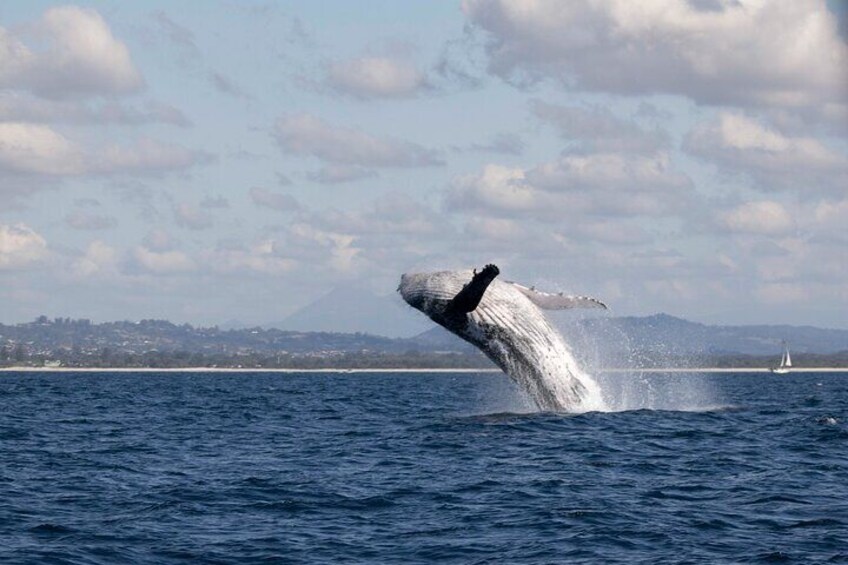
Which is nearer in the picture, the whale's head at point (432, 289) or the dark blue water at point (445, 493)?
the dark blue water at point (445, 493)

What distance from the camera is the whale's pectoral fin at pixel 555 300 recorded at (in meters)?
22.1

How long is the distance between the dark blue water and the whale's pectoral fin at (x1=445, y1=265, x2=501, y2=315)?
238 centimetres

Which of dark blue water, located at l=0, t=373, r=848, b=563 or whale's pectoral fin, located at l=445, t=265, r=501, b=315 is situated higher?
whale's pectoral fin, located at l=445, t=265, r=501, b=315

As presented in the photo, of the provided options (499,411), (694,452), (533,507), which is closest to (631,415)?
(499,411)

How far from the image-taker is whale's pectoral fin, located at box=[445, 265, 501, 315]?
762 inches

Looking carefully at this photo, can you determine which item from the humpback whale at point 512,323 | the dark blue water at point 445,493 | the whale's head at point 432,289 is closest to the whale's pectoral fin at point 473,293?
the humpback whale at point 512,323

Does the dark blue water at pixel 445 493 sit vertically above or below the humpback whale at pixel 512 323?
below

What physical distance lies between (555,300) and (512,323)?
86cm

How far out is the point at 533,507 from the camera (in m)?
16.5

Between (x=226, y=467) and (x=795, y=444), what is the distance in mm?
10510

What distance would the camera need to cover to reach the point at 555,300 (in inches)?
892

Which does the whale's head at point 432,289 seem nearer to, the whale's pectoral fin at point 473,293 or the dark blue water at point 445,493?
the whale's pectoral fin at point 473,293

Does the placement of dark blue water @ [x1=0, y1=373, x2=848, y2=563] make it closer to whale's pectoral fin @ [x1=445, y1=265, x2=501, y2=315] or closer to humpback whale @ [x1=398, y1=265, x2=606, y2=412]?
humpback whale @ [x1=398, y1=265, x2=606, y2=412]

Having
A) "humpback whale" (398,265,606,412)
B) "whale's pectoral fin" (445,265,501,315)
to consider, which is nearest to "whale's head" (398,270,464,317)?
"humpback whale" (398,265,606,412)
